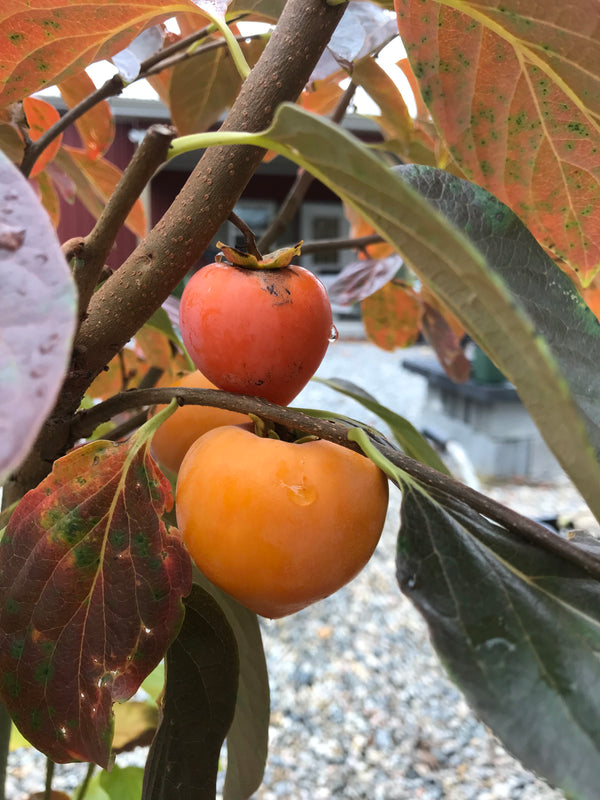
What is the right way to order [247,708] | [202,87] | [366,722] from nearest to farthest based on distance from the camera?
[247,708], [202,87], [366,722]

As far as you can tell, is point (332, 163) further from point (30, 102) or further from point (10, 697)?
point (30, 102)

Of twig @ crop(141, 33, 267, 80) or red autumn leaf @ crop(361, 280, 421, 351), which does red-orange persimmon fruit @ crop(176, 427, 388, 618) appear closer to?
twig @ crop(141, 33, 267, 80)

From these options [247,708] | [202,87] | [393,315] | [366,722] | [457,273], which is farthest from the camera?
[366,722]

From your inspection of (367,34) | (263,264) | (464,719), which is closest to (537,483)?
(464,719)

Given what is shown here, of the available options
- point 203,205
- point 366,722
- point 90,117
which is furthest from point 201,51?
point 366,722

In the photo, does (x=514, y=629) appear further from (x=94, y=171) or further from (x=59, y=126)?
(x=94, y=171)

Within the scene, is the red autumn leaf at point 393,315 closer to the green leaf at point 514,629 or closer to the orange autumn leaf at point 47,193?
the orange autumn leaf at point 47,193

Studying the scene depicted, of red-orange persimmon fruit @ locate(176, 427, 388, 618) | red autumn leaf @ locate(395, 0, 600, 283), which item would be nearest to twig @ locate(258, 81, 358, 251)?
red autumn leaf @ locate(395, 0, 600, 283)
